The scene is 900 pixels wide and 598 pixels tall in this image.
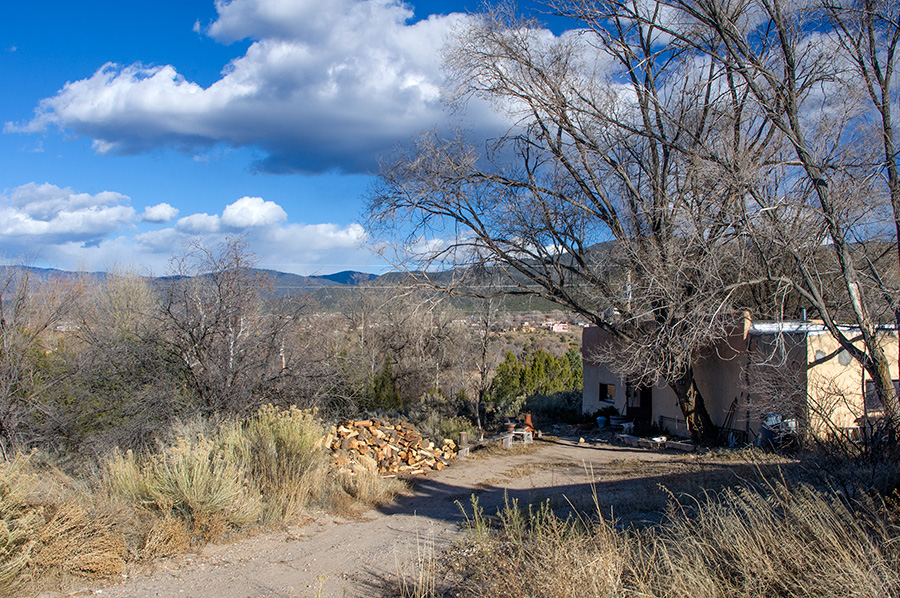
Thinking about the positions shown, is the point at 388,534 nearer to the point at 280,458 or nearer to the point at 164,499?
the point at 280,458

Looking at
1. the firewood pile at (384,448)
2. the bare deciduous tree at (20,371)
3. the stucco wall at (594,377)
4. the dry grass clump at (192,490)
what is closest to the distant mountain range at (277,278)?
the bare deciduous tree at (20,371)

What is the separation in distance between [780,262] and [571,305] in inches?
186

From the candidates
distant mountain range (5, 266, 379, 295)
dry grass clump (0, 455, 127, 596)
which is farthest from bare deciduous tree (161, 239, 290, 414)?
dry grass clump (0, 455, 127, 596)

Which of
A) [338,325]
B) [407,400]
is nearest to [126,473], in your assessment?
[407,400]

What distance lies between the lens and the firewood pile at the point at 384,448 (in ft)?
41.7

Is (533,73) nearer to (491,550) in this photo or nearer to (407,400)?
(491,550)

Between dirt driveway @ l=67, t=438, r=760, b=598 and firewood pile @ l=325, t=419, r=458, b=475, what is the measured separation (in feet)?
2.52

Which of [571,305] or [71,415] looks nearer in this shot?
[71,415]

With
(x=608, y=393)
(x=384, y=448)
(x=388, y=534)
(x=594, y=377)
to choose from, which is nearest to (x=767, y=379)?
(x=608, y=393)

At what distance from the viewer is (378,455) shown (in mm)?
13406

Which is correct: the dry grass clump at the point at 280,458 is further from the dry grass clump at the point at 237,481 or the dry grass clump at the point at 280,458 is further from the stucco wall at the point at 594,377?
the stucco wall at the point at 594,377

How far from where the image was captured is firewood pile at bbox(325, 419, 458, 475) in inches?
501

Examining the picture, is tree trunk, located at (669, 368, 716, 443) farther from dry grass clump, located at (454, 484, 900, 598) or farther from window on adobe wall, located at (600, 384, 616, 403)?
dry grass clump, located at (454, 484, 900, 598)

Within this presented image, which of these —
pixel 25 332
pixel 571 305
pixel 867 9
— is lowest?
pixel 25 332
